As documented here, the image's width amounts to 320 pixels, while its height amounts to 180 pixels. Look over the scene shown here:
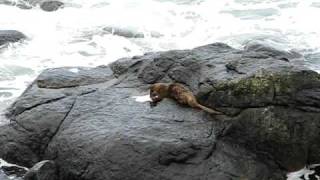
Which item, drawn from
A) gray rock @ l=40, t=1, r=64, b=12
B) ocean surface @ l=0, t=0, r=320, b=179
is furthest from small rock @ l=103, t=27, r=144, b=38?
gray rock @ l=40, t=1, r=64, b=12

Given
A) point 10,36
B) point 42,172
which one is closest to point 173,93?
point 42,172

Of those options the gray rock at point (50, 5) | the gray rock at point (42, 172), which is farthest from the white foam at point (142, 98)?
the gray rock at point (50, 5)

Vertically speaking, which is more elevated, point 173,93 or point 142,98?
point 173,93

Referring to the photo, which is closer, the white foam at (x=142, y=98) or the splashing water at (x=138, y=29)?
the white foam at (x=142, y=98)

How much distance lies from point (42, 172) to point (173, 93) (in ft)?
6.62

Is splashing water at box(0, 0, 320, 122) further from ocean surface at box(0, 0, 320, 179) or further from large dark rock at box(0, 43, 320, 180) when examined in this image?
large dark rock at box(0, 43, 320, 180)

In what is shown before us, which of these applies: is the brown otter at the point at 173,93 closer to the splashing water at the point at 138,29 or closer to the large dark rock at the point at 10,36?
the splashing water at the point at 138,29

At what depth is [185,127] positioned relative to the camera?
22.9 feet

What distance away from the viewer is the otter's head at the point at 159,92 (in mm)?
7652

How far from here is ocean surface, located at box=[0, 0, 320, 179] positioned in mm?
12562

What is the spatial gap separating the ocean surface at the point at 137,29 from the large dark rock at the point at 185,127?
8.47 ft

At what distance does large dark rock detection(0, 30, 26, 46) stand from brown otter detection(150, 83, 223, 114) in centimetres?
679

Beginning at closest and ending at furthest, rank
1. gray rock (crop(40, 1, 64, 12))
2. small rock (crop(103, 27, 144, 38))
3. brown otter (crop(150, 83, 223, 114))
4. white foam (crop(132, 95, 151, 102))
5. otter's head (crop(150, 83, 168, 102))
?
brown otter (crop(150, 83, 223, 114)) < otter's head (crop(150, 83, 168, 102)) < white foam (crop(132, 95, 151, 102)) < small rock (crop(103, 27, 144, 38)) < gray rock (crop(40, 1, 64, 12))

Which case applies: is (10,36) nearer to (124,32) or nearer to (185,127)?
(124,32)
